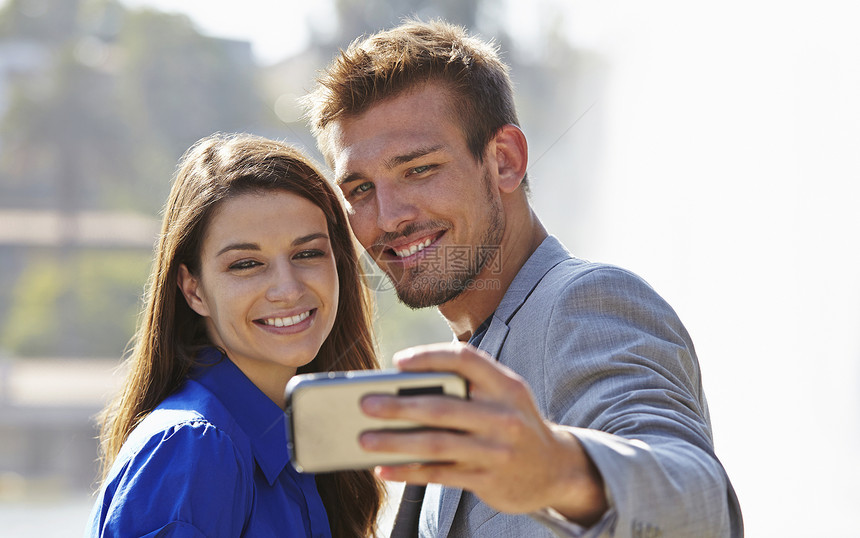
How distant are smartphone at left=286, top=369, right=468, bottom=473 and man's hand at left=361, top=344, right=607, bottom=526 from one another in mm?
15

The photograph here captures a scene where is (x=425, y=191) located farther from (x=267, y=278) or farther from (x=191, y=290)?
(x=191, y=290)

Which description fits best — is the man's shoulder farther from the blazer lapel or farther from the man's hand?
the man's hand

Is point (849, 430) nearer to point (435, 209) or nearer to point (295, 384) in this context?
point (435, 209)

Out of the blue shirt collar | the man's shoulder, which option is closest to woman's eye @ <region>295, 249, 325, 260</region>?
the blue shirt collar

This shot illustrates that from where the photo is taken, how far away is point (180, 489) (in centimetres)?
195

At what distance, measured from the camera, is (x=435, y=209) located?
2.46m

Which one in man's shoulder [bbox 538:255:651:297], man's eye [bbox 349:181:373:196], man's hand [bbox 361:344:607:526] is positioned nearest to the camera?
man's hand [bbox 361:344:607:526]

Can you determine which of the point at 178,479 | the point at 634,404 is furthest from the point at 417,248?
the point at 634,404

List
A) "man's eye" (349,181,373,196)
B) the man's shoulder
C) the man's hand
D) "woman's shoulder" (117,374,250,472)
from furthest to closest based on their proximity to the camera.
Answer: "man's eye" (349,181,373,196) → "woman's shoulder" (117,374,250,472) → the man's shoulder → the man's hand

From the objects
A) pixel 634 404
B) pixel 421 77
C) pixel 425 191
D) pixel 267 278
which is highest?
pixel 421 77

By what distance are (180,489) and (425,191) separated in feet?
3.49

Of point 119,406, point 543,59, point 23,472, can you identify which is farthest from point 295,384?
point 543,59

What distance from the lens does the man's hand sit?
116cm

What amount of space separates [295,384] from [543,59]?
19871 mm
